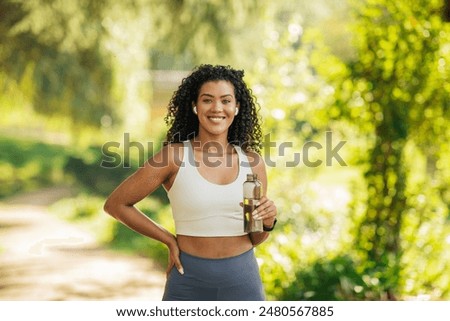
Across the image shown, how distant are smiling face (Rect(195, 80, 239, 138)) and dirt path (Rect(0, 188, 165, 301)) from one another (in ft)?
12.3

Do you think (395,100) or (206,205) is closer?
(206,205)

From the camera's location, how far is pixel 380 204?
4410 millimetres

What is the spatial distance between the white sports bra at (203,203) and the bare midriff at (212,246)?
20mm

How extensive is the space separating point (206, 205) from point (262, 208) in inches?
6.7

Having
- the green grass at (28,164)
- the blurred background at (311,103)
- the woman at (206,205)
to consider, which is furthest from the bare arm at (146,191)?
the green grass at (28,164)

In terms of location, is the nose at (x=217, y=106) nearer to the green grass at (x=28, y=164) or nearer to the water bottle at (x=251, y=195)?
the water bottle at (x=251, y=195)

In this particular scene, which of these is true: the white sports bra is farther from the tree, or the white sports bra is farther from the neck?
the tree

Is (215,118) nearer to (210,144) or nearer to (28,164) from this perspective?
(210,144)

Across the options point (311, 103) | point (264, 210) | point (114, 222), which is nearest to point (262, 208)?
point (264, 210)

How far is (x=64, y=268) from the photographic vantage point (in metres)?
6.97

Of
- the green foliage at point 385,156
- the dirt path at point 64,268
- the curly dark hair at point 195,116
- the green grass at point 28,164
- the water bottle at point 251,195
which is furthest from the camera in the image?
the green grass at point 28,164

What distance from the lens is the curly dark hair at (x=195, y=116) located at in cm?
224
